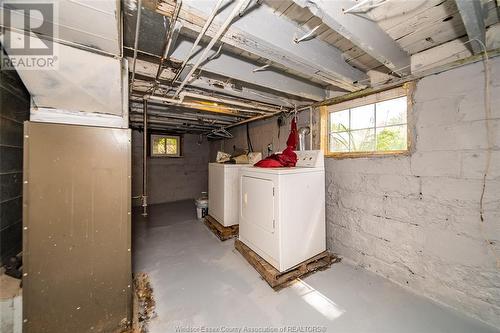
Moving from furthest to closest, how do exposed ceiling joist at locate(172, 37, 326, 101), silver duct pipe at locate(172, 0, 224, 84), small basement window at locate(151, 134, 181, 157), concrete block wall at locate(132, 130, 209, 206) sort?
1. small basement window at locate(151, 134, 181, 157)
2. concrete block wall at locate(132, 130, 209, 206)
3. exposed ceiling joist at locate(172, 37, 326, 101)
4. silver duct pipe at locate(172, 0, 224, 84)

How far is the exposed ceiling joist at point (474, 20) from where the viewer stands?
99 cm

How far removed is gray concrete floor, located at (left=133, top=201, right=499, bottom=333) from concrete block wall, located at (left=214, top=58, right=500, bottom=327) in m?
0.19

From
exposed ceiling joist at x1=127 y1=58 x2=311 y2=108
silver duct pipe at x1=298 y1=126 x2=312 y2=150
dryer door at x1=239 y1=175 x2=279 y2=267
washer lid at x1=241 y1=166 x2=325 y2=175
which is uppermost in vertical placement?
exposed ceiling joist at x1=127 y1=58 x2=311 y2=108

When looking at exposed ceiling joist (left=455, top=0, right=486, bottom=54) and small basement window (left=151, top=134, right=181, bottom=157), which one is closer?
exposed ceiling joist (left=455, top=0, right=486, bottom=54)

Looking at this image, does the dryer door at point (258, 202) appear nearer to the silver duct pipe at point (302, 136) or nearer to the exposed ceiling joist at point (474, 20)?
the silver duct pipe at point (302, 136)

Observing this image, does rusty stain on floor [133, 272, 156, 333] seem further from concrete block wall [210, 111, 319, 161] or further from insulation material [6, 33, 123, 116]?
concrete block wall [210, 111, 319, 161]

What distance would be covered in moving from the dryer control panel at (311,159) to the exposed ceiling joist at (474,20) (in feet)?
A: 4.70

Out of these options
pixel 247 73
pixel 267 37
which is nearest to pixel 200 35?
pixel 267 37

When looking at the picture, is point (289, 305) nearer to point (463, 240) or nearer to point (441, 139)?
point (463, 240)

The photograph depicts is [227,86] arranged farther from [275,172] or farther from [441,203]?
[441,203]

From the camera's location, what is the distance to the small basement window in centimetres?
543

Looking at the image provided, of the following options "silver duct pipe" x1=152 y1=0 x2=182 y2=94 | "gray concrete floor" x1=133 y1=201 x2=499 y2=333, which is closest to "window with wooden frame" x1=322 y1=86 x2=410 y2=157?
"gray concrete floor" x1=133 y1=201 x2=499 y2=333

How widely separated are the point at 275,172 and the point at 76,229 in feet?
5.40

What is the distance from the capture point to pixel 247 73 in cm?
187
